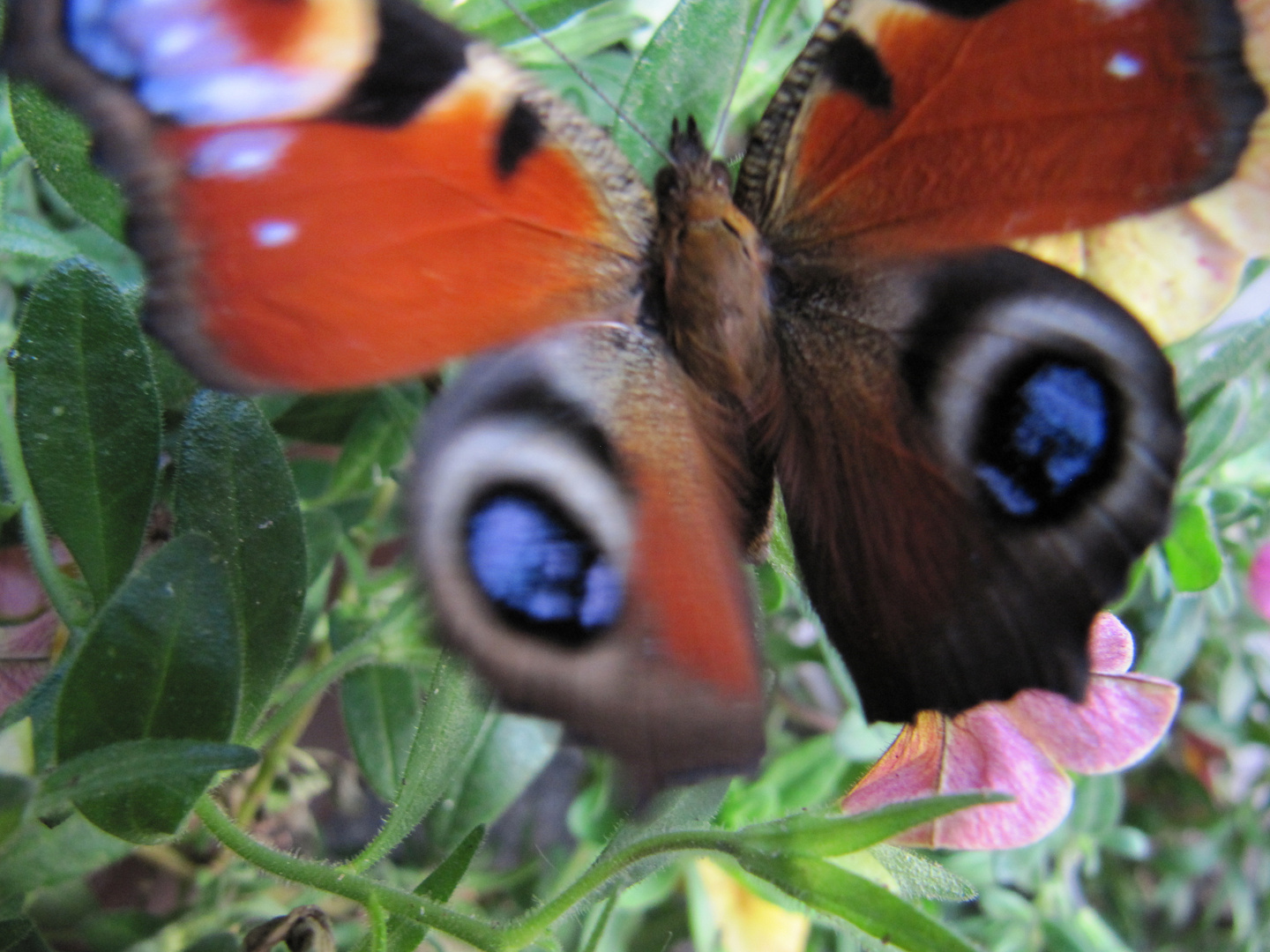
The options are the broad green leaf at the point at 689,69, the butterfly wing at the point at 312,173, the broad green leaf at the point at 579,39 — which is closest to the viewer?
the butterfly wing at the point at 312,173

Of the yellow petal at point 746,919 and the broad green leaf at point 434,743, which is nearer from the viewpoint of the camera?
the broad green leaf at point 434,743

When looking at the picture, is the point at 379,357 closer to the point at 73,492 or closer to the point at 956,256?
the point at 73,492

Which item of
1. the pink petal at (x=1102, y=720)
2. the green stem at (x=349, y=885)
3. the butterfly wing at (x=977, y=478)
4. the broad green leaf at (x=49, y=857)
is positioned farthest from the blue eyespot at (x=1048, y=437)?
the broad green leaf at (x=49, y=857)

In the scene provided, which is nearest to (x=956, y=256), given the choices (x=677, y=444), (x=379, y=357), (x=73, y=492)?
(x=677, y=444)

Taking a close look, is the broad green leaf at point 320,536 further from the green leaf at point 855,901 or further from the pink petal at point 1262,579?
the pink petal at point 1262,579

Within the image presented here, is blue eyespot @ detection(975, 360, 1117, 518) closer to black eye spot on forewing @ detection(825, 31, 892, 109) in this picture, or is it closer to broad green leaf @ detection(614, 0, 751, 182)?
black eye spot on forewing @ detection(825, 31, 892, 109)

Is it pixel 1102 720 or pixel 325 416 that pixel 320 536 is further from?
pixel 1102 720

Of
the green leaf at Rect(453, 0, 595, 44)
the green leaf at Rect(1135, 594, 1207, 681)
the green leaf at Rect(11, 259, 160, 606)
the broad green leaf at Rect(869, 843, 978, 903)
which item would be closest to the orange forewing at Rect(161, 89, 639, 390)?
the green leaf at Rect(11, 259, 160, 606)
